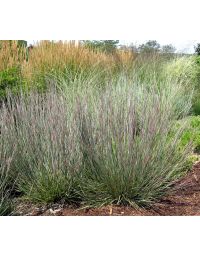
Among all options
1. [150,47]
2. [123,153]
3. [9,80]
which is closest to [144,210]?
[123,153]

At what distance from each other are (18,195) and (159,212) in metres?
1.51

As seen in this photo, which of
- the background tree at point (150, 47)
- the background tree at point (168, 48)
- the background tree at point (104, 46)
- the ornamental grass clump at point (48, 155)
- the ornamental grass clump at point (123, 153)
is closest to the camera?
the ornamental grass clump at point (123, 153)

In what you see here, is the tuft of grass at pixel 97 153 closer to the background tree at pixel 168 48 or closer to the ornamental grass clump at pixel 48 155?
the ornamental grass clump at pixel 48 155

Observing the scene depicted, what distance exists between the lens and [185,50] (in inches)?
551

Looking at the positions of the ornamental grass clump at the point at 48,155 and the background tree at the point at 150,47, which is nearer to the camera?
the ornamental grass clump at the point at 48,155

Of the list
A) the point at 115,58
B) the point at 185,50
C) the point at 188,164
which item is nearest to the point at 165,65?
the point at 115,58

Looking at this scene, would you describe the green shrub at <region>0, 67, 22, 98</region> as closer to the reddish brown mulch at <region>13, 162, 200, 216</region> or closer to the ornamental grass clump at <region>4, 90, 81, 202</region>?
the ornamental grass clump at <region>4, 90, 81, 202</region>

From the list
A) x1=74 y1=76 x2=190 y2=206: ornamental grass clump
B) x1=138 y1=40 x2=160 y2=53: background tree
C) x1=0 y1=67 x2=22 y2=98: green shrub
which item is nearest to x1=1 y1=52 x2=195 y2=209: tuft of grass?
x1=74 y1=76 x2=190 y2=206: ornamental grass clump

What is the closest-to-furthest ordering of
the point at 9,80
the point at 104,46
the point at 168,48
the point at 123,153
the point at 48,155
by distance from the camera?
the point at 123,153 < the point at 48,155 < the point at 9,80 < the point at 104,46 < the point at 168,48

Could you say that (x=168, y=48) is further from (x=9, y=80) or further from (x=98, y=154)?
(x=98, y=154)

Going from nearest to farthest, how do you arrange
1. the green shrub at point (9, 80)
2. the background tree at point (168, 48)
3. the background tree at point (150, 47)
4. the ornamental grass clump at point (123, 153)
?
1. the ornamental grass clump at point (123, 153)
2. the green shrub at point (9, 80)
3. the background tree at point (150, 47)
4. the background tree at point (168, 48)

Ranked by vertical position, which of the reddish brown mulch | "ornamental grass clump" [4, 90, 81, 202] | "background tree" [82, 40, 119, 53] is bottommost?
the reddish brown mulch

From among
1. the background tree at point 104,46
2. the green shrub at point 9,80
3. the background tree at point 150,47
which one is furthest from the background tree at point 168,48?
the green shrub at point 9,80

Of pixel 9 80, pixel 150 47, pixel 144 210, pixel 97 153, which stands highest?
pixel 150 47
